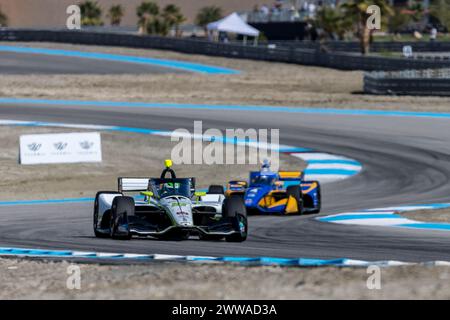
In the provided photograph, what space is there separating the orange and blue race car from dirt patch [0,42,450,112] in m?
17.0

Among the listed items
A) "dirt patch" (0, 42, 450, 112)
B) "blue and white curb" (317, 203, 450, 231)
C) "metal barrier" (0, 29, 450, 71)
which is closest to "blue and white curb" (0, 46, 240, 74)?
"dirt patch" (0, 42, 450, 112)

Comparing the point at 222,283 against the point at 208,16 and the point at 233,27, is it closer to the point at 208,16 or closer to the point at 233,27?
the point at 233,27

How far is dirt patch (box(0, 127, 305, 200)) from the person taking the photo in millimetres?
22016

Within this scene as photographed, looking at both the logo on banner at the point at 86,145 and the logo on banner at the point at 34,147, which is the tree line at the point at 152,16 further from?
the logo on banner at the point at 34,147

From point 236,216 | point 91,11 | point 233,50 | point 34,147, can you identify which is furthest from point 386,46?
point 91,11

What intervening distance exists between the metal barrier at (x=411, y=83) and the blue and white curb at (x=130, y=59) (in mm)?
12155

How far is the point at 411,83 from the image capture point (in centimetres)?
3706

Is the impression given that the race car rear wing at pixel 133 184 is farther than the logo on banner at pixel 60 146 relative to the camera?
No

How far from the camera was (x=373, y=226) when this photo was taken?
1534cm

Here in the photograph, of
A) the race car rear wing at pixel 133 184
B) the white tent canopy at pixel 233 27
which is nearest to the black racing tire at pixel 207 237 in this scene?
the race car rear wing at pixel 133 184

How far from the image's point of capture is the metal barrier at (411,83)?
36.5m

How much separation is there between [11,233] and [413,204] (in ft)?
24.4

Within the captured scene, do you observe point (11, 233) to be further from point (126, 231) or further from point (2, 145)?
point (2, 145)

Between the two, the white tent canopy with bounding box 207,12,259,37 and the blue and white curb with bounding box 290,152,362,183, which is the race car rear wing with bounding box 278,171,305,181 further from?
the white tent canopy with bounding box 207,12,259,37
